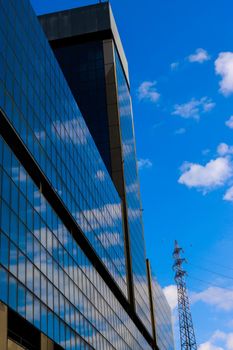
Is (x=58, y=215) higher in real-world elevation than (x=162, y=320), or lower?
lower

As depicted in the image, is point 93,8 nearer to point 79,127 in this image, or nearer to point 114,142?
point 114,142

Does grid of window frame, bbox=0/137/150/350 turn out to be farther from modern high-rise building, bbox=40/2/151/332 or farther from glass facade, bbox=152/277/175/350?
glass facade, bbox=152/277/175/350

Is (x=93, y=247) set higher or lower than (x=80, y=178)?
lower

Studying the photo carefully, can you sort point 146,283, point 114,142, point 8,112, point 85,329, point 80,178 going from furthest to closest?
point 146,283, point 114,142, point 80,178, point 85,329, point 8,112

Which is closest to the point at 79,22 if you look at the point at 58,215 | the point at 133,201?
the point at 133,201

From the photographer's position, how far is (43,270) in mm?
44438

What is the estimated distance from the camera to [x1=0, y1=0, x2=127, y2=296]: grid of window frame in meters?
44.0

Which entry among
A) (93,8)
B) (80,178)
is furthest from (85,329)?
(93,8)

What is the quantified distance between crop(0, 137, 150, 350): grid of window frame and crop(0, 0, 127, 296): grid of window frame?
10.9 feet

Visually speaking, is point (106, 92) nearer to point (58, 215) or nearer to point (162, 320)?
point (162, 320)

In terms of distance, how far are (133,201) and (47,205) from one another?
4997 cm

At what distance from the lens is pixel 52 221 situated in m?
49.0

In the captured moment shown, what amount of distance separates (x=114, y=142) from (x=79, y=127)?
29.1 metres

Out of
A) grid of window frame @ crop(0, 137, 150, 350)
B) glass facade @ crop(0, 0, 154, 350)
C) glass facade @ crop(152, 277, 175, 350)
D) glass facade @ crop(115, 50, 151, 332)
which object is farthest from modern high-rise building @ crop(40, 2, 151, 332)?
grid of window frame @ crop(0, 137, 150, 350)
